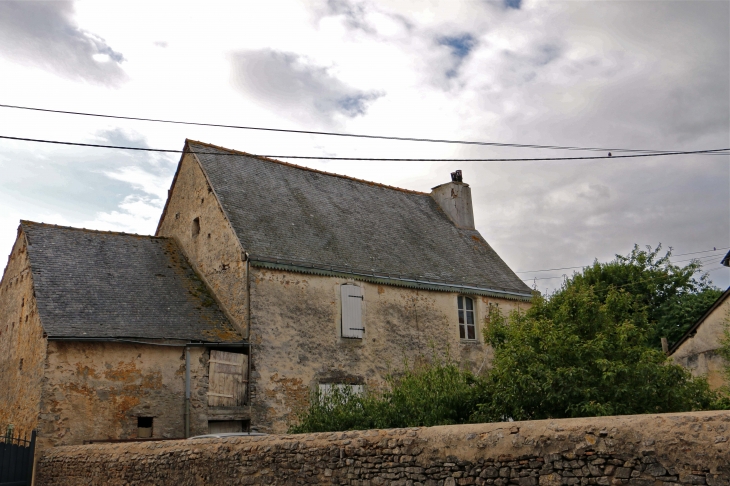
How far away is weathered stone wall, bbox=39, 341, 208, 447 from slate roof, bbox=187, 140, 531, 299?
3328mm

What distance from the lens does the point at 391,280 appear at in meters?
19.5

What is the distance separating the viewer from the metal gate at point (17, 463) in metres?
14.0

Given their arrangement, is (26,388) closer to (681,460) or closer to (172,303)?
(172,303)

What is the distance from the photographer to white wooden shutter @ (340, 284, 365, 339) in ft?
59.9

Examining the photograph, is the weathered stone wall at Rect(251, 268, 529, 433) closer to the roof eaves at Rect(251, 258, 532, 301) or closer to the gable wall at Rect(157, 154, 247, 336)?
the roof eaves at Rect(251, 258, 532, 301)

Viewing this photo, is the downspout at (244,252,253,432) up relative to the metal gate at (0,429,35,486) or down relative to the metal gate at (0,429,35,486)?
up

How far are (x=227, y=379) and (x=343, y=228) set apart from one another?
21.1 feet

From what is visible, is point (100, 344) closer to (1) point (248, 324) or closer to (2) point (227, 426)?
(1) point (248, 324)

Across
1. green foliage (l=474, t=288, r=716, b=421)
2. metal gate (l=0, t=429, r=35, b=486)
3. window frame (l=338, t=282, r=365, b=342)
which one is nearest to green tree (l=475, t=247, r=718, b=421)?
green foliage (l=474, t=288, r=716, b=421)

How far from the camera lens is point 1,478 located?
13906 mm

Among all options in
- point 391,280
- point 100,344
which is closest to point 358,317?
point 391,280

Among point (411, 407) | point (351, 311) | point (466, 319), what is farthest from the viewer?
point (466, 319)

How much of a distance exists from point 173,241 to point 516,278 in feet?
37.9

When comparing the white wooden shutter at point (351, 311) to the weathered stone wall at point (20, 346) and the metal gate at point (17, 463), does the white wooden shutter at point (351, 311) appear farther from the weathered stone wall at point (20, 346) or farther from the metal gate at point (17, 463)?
the metal gate at point (17, 463)
